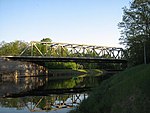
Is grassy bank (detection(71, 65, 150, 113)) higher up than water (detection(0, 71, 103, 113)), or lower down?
higher up

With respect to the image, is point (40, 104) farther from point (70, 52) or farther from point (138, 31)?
point (70, 52)

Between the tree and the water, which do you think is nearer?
the water

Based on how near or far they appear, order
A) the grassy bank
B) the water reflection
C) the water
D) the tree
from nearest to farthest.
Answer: the grassy bank → the water → the water reflection → the tree

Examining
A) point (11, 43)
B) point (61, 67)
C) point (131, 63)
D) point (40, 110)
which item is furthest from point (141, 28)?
point (11, 43)

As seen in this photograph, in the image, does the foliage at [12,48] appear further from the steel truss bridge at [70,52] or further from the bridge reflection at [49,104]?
the bridge reflection at [49,104]

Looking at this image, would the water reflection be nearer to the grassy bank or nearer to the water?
the water

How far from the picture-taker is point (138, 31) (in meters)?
57.5

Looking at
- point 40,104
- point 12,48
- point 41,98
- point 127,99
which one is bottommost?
point 41,98

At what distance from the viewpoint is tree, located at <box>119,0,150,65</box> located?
55.3 meters

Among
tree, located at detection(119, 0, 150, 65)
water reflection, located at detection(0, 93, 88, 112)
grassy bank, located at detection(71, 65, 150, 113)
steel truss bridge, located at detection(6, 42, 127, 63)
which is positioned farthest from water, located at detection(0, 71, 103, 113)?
steel truss bridge, located at detection(6, 42, 127, 63)

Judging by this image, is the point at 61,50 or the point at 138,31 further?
the point at 61,50

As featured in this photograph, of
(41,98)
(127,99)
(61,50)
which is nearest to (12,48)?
(61,50)

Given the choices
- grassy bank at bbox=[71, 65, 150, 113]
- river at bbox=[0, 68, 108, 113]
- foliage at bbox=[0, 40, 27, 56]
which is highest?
foliage at bbox=[0, 40, 27, 56]

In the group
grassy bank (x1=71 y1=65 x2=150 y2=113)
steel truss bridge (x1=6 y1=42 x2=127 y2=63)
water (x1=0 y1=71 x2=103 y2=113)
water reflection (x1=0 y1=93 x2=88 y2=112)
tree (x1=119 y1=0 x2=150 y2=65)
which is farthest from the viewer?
steel truss bridge (x1=6 y1=42 x2=127 y2=63)
